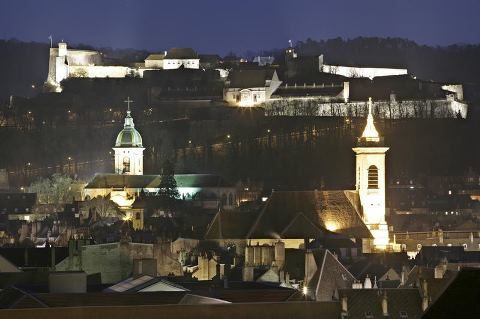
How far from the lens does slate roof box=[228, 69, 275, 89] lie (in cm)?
17262

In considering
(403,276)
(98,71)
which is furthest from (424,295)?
(98,71)

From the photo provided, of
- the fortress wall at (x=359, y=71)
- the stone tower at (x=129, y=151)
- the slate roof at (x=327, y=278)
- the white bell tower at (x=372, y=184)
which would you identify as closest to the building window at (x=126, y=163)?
the stone tower at (x=129, y=151)

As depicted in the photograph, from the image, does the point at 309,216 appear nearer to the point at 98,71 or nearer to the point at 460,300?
the point at 460,300

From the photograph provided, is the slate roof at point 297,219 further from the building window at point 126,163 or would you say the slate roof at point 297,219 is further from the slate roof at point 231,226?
the building window at point 126,163

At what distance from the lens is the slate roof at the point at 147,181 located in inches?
4894

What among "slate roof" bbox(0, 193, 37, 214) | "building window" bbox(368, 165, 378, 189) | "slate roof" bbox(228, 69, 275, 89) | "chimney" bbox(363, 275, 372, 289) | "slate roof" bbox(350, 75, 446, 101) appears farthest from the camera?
"slate roof" bbox(228, 69, 275, 89)

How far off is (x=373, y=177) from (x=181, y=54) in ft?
355

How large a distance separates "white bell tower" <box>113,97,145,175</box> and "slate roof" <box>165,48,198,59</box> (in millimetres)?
56623

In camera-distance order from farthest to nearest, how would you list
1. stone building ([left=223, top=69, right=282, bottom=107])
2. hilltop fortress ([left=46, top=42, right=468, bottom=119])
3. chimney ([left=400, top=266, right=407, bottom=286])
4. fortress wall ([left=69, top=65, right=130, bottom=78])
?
fortress wall ([left=69, top=65, right=130, bottom=78]) → stone building ([left=223, top=69, right=282, bottom=107]) → hilltop fortress ([left=46, top=42, right=468, bottom=119]) → chimney ([left=400, top=266, right=407, bottom=286])

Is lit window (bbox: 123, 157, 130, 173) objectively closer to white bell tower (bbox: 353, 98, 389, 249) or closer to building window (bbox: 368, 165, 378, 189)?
white bell tower (bbox: 353, 98, 389, 249)

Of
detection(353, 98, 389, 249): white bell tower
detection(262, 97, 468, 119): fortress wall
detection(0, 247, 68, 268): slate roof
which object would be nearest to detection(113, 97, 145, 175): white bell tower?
detection(262, 97, 468, 119): fortress wall

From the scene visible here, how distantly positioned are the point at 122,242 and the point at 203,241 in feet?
64.8

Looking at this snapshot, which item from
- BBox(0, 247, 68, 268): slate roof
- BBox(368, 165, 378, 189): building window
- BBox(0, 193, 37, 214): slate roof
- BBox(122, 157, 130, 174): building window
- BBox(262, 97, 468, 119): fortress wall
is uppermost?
BBox(262, 97, 468, 119): fortress wall

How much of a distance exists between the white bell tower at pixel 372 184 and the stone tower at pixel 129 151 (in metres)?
46.2
